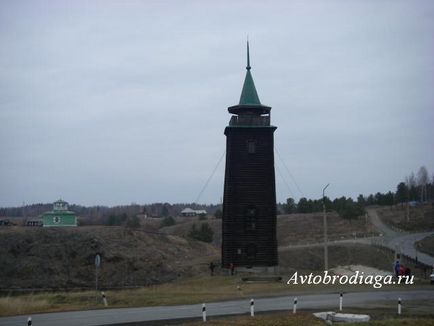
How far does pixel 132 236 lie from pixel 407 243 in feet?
118

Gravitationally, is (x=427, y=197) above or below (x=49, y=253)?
above

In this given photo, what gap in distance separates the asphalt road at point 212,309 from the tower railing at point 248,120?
19829 mm

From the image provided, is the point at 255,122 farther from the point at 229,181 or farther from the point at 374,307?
the point at 374,307

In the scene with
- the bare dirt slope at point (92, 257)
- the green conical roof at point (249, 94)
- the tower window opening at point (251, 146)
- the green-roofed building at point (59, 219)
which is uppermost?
the green conical roof at point (249, 94)

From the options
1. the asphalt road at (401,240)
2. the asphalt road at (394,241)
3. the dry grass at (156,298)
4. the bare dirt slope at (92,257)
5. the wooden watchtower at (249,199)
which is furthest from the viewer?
the asphalt road at (394,241)

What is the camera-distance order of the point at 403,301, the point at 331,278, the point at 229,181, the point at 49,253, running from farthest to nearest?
the point at 49,253, the point at 229,181, the point at 331,278, the point at 403,301

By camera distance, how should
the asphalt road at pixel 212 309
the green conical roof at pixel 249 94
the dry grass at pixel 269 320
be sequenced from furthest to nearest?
1. the green conical roof at pixel 249 94
2. the asphalt road at pixel 212 309
3. the dry grass at pixel 269 320

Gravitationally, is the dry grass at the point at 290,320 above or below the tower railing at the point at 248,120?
below

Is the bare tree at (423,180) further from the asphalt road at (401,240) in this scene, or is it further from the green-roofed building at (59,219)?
the green-roofed building at (59,219)

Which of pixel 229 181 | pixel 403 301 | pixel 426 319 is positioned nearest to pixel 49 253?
pixel 229 181

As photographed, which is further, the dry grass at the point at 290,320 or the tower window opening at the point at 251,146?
the tower window opening at the point at 251,146

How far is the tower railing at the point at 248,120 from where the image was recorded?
43875 mm

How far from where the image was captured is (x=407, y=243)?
71438 mm

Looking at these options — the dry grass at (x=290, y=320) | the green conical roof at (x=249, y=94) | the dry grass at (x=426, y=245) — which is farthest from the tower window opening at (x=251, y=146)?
the dry grass at (x=426, y=245)
